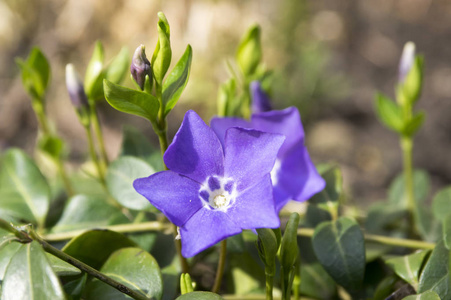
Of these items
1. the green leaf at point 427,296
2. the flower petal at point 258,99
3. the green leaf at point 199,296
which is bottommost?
the green leaf at point 427,296

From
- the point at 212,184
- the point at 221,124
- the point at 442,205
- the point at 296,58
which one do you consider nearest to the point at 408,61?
the point at 442,205

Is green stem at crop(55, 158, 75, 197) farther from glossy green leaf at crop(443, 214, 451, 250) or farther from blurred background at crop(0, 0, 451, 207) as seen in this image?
blurred background at crop(0, 0, 451, 207)

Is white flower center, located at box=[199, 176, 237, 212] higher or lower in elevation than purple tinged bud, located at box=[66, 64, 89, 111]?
lower

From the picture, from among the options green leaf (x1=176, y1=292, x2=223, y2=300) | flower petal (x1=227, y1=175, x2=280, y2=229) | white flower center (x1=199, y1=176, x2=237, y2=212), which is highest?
flower petal (x1=227, y1=175, x2=280, y2=229)

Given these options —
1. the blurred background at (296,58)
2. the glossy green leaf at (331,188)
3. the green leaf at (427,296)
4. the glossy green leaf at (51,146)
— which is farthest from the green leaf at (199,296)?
the blurred background at (296,58)

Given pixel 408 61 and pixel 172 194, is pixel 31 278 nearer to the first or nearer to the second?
pixel 172 194

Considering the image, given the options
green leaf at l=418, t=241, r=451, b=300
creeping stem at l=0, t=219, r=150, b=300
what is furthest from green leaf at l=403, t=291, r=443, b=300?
creeping stem at l=0, t=219, r=150, b=300

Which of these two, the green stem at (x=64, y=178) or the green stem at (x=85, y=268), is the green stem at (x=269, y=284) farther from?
the green stem at (x=64, y=178)
